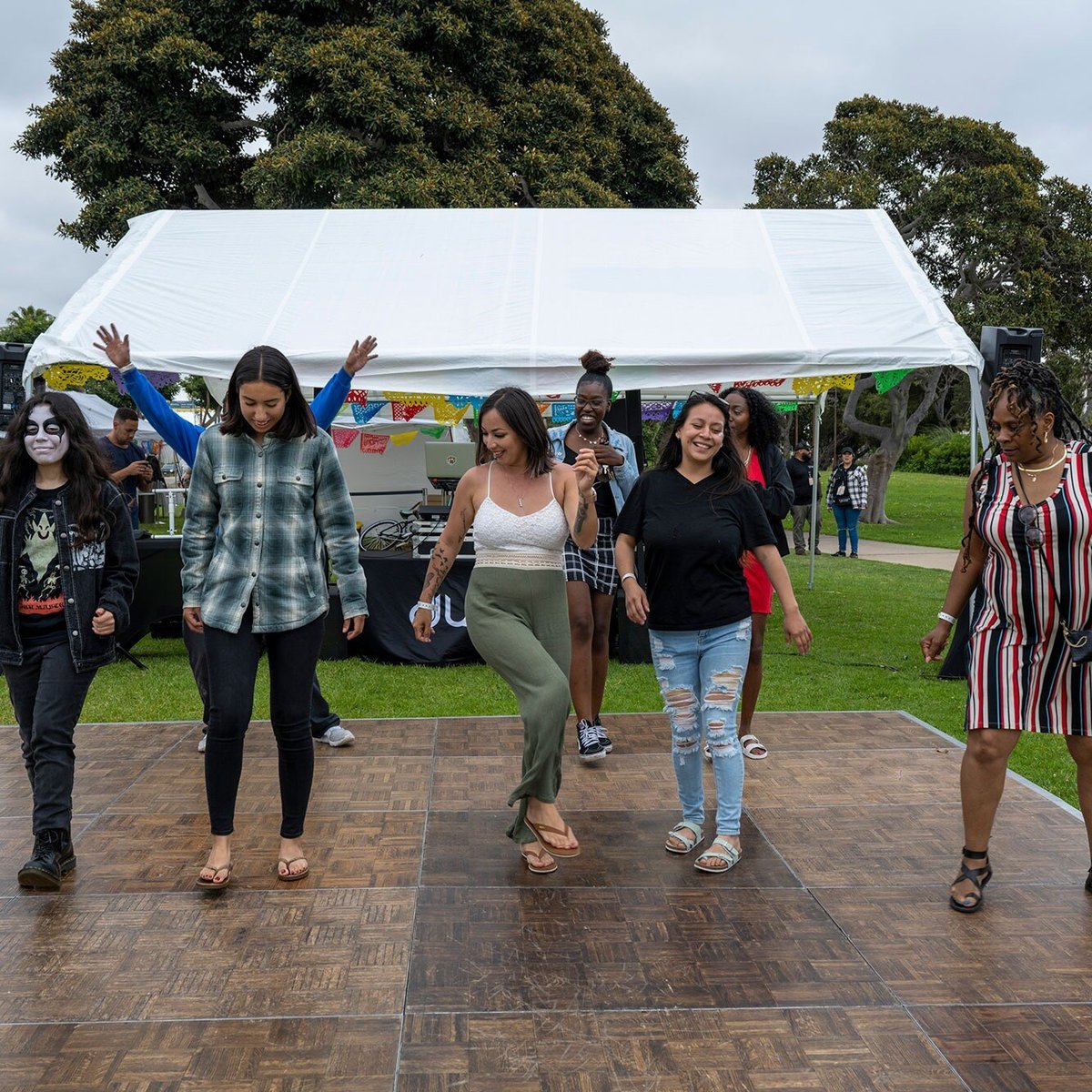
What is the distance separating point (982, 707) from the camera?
3832mm

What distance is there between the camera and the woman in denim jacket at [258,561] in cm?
390

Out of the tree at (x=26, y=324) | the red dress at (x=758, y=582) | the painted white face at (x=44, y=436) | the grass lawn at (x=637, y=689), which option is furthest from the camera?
the tree at (x=26, y=324)

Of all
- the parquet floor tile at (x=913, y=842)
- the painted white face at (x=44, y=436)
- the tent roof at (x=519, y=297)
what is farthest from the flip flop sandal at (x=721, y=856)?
the tent roof at (x=519, y=297)

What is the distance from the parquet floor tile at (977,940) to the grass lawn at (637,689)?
176 cm

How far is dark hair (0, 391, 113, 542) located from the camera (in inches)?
165

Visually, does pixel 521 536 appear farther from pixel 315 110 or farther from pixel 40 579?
pixel 315 110

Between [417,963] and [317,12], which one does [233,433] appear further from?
[317,12]

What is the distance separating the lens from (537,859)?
427 cm

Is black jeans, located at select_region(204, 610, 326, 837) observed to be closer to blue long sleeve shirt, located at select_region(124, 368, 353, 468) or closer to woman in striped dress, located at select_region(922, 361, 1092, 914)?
blue long sleeve shirt, located at select_region(124, 368, 353, 468)

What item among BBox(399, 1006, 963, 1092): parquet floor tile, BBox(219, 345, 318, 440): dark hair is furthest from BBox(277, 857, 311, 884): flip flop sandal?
BBox(219, 345, 318, 440): dark hair

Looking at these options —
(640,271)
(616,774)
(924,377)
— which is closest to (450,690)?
(616,774)

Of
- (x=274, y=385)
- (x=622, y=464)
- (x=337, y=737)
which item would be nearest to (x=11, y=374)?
(x=337, y=737)

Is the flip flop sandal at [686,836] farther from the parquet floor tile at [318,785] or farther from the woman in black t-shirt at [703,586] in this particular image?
the parquet floor tile at [318,785]

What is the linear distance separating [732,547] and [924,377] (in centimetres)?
2433
